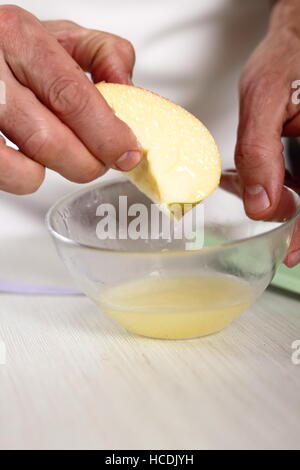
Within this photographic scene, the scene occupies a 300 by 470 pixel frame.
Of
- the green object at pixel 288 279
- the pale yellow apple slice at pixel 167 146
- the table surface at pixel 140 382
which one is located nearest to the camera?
the table surface at pixel 140 382

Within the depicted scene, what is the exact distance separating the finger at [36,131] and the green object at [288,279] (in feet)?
0.79

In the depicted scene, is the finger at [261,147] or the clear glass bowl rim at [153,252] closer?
the clear glass bowl rim at [153,252]

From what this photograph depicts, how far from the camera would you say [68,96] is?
1.86 ft

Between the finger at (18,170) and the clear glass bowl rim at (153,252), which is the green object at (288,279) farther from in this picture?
the finger at (18,170)

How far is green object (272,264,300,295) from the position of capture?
0.71m

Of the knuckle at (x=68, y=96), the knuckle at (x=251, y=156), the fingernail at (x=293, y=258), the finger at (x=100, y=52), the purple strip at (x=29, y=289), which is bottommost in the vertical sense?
the purple strip at (x=29, y=289)

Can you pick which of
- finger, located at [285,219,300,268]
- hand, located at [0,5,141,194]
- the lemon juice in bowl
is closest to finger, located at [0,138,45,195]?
hand, located at [0,5,141,194]

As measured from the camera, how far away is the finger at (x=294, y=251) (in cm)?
69

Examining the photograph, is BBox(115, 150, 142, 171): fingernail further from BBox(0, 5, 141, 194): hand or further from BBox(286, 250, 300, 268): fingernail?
BBox(286, 250, 300, 268): fingernail

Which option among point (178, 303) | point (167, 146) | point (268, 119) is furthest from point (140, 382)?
point (268, 119)

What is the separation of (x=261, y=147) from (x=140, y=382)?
0.86ft

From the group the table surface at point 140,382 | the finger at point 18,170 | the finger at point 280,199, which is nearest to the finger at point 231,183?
the finger at point 280,199

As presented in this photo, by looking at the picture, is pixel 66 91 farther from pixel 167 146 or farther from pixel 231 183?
pixel 231 183

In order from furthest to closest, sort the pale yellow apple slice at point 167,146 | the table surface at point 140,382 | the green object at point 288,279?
the green object at point 288,279, the pale yellow apple slice at point 167,146, the table surface at point 140,382
